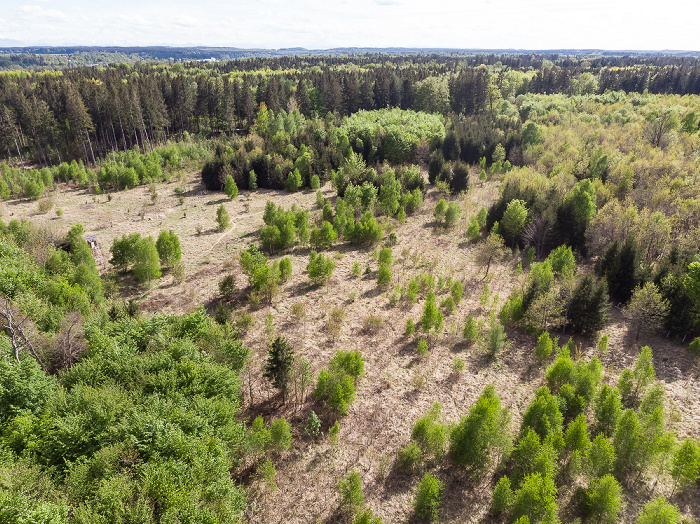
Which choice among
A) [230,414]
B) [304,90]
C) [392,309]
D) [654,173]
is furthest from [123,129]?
[654,173]

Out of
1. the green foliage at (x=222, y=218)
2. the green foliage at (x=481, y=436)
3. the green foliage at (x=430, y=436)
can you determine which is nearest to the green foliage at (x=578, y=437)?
the green foliage at (x=481, y=436)

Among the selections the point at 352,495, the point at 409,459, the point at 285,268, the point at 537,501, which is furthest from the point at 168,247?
the point at 537,501

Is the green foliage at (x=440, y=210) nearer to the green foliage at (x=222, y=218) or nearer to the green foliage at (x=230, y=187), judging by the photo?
the green foliage at (x=222, y=218)

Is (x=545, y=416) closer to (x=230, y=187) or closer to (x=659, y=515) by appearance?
(x=659, y=515)

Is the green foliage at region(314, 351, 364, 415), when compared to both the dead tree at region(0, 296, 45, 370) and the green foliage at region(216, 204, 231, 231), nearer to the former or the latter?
the dead tree at region(0, 296, 45, 370)

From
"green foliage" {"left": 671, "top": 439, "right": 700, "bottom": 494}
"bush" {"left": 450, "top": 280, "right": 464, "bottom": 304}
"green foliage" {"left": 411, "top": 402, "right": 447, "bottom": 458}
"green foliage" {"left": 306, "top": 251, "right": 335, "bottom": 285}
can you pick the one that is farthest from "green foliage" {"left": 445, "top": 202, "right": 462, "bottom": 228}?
"green foliage" {"left": 671, "top": 439, "right": 700, "bottom": 494}

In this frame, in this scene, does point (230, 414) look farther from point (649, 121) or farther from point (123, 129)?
point (649, 121)
